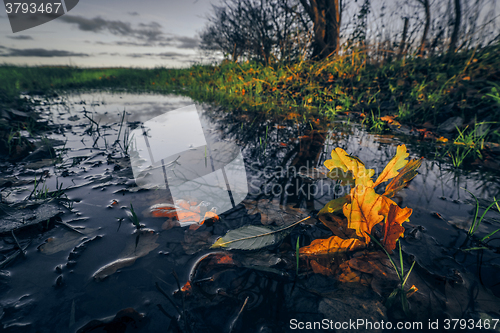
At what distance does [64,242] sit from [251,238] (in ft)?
2.62

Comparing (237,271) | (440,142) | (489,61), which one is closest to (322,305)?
(237,271)

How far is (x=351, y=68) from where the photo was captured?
4797 mm

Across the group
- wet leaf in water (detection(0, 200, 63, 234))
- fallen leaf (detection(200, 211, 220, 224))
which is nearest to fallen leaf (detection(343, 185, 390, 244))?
fallen leaf (detection(200, 211, 220, 224))

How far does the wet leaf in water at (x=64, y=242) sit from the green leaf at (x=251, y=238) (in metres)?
0.59

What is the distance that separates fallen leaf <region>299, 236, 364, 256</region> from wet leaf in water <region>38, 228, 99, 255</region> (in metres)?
0.96

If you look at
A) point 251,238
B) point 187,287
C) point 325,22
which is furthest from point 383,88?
point 187,287

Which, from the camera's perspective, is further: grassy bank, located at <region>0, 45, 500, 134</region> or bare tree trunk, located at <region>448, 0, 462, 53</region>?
bare tree trunk, located at <region>448, 0, 462, 53</region>

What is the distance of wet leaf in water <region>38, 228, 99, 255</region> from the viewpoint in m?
0.89

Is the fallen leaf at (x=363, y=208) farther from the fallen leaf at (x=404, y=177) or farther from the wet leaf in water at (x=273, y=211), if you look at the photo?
the wet leaf in water at (x=273, y=211)

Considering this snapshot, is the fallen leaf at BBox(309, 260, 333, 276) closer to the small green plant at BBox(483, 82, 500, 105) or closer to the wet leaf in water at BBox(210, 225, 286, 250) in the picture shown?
the wet leaf in water at BBox(210, 225, 286, 250)

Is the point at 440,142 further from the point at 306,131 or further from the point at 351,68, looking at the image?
the point at 351,68

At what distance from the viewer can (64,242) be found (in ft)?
3.05

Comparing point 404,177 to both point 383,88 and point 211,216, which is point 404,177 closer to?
point 211,216

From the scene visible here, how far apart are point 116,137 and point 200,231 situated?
6.77 ft
